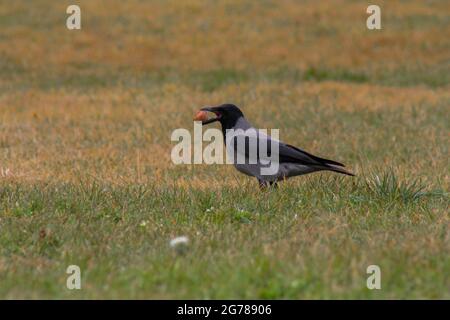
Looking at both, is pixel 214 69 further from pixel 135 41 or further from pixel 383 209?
pixel 383 209

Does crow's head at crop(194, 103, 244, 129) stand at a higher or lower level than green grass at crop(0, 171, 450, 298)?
higher

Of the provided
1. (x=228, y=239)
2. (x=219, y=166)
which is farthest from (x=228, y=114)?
(x=228, y=239)

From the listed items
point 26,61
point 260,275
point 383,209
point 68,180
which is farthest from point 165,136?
point 26,61

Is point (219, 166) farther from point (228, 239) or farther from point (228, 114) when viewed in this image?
point (228, 239)

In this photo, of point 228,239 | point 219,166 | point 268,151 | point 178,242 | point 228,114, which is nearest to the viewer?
point 178,242

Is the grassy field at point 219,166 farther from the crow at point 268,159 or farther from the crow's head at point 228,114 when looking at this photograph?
the crow's head at point 228,114

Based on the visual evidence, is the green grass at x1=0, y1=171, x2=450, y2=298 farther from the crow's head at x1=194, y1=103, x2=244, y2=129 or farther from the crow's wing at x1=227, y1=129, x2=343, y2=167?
the crow's head at x1=194, y1=103, x2=244, y2=129

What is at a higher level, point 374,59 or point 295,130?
point 374,59

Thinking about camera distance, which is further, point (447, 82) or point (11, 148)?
point (447, 82)

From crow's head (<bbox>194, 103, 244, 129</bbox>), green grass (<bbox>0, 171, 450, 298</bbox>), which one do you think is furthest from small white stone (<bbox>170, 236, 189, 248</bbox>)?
crow's head (<bbox>194, 103, 244, 129</bbox>)

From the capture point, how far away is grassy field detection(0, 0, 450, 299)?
6.72 metres

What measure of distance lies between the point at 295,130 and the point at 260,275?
9437 millimetres

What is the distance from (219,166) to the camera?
1246 cm

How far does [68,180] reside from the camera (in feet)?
35.6
